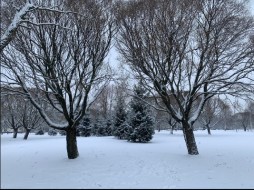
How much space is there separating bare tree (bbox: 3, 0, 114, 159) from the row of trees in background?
0.04 metres

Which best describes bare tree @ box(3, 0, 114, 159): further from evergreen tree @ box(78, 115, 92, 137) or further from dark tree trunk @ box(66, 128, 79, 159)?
evergreen tree @ box(78, 115, 92, 137)

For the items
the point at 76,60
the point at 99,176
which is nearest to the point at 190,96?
the point at 76,60

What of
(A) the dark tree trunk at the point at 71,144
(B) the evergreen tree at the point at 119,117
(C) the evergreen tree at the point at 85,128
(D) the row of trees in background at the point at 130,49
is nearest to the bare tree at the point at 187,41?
(D) the row of trees in background at the point at 130,49

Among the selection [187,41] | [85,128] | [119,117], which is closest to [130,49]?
[187,41]

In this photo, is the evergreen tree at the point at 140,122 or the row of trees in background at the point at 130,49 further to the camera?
the evergreen tree at the point at 140,122

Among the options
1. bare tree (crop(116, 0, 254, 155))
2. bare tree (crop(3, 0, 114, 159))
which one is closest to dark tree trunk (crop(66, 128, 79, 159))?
bare tree (crop(3, 0, 114, 159))

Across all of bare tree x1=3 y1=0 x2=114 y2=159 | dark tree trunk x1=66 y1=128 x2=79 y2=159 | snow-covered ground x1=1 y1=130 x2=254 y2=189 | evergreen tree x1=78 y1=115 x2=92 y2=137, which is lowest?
snow-covered ground x1=1 y1=130 x2=254 y2=189

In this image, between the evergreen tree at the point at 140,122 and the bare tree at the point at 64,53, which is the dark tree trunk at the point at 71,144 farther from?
the evergreen tree at the point at 140,122

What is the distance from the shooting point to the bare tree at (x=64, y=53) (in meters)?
13.6

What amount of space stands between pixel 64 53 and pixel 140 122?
1512 cm

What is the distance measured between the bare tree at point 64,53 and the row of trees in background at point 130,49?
A: 44 mm

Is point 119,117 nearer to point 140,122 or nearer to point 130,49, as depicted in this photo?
point 140,122

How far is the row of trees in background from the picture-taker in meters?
13.7

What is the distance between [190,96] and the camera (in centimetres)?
1578
